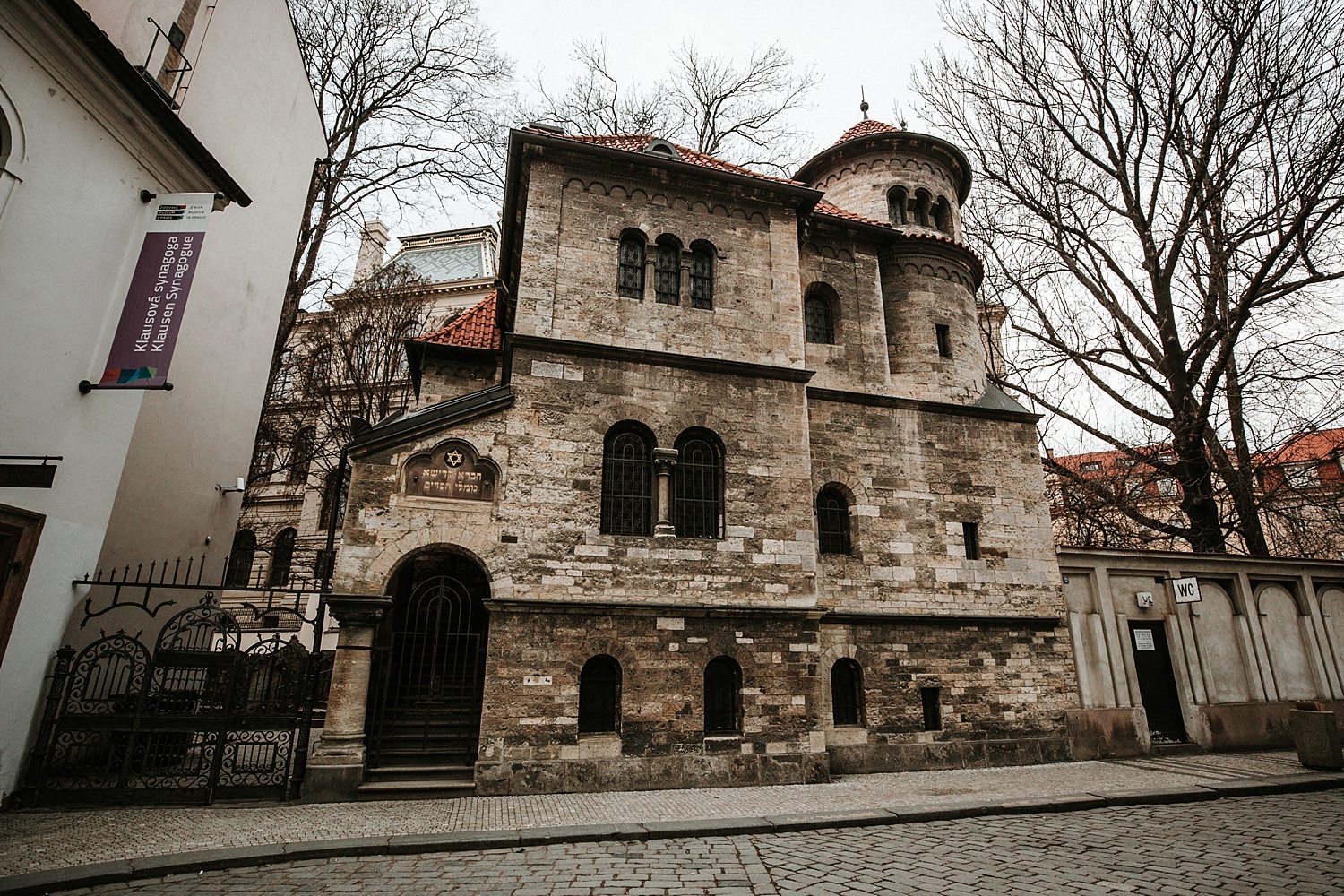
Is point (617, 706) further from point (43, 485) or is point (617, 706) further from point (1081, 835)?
point (43, 485)

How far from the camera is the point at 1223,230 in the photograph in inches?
653

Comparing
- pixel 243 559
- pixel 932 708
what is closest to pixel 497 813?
pixel 932 708

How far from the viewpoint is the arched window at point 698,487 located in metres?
11.2

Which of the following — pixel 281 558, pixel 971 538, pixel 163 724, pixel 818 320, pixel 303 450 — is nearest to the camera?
pixel 163 724

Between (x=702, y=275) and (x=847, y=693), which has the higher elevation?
(x=702, y=275)

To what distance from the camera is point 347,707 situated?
9.01m

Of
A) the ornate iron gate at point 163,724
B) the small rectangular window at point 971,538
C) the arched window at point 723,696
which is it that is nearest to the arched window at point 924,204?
the small rectangular window at point 971,538

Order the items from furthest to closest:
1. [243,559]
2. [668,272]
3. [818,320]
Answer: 1. [243,559]
2. [818,320]
3. [668,272]

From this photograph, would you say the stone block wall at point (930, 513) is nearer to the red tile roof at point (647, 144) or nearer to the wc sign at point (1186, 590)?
the wc sign at point (1186, 590)

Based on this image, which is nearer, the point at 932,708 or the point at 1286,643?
the point at 932,708

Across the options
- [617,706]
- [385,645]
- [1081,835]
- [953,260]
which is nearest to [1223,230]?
[953,260]

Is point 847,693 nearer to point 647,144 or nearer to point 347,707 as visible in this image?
point 347,707

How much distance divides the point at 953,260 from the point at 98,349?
1637cm

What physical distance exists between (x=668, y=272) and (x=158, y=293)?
26.0 feet
